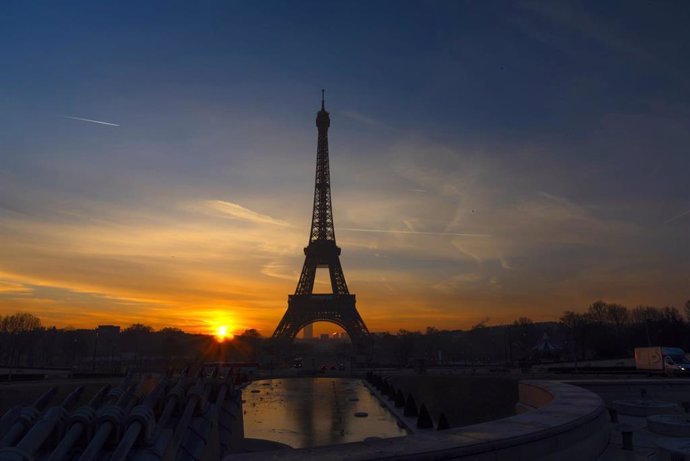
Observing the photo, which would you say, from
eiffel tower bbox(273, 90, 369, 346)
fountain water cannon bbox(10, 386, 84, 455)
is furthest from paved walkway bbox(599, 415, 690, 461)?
eiffel tower bbox(273, 90, 369, 346)

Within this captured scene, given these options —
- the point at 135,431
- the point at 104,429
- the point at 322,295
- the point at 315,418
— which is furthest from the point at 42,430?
the point at 322,295

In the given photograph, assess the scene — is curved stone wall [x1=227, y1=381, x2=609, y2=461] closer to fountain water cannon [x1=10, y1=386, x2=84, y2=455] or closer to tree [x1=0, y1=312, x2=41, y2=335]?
fountain water cannon [x1=10, y1=386, x2=84, y2=455]

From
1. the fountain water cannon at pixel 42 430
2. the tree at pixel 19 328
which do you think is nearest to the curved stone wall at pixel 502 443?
the fountain water cannon at pixel 42 430

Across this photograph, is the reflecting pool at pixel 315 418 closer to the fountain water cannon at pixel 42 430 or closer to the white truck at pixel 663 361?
the fountain water cannon at pixel 42 430

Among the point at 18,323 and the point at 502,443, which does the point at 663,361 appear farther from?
the point at 18,323

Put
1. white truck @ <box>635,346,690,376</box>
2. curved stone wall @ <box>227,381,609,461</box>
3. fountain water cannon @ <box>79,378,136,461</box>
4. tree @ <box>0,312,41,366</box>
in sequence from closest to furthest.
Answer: curved stone wall @ <box>227,381,609,461</box>, fountain water cannon @ <box>79,378,136,461</box>, white truck @ <box>635,346,690,376</box>, tree @ <box>0,312,41,366</box>

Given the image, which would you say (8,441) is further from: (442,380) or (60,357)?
(60,357)
